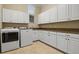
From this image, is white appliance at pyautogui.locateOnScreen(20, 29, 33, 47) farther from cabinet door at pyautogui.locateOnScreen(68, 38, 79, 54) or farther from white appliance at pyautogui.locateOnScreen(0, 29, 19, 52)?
cabinet door at pyautogui.locateOnScreen(68, 38, 79, 54)

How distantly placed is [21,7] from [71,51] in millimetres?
3906

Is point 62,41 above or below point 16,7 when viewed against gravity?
below

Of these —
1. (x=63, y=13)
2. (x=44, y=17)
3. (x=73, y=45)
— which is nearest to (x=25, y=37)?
(x=44, y=17)

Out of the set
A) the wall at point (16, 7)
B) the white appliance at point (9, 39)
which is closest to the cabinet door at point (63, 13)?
the white appliance at point (9, 39)

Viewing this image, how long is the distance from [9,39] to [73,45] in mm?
2330

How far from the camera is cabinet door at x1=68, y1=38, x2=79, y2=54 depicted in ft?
8.47

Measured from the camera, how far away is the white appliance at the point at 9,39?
3457mm

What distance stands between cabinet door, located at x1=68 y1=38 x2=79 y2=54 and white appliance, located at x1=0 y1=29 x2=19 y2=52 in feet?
7.08

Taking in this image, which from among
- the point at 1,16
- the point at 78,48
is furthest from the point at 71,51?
the point at 1,16

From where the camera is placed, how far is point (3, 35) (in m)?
3.50

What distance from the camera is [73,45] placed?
2.70 meters

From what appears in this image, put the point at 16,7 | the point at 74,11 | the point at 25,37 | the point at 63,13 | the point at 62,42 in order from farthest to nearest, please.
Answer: the point at 16,7
the point at 25,37
the point at 63,13
the point at 62,42
the point at 74,11

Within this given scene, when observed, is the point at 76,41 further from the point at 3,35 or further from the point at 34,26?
the point at 34,26

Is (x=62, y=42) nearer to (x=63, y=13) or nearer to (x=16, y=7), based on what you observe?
(x=63, y=13)
